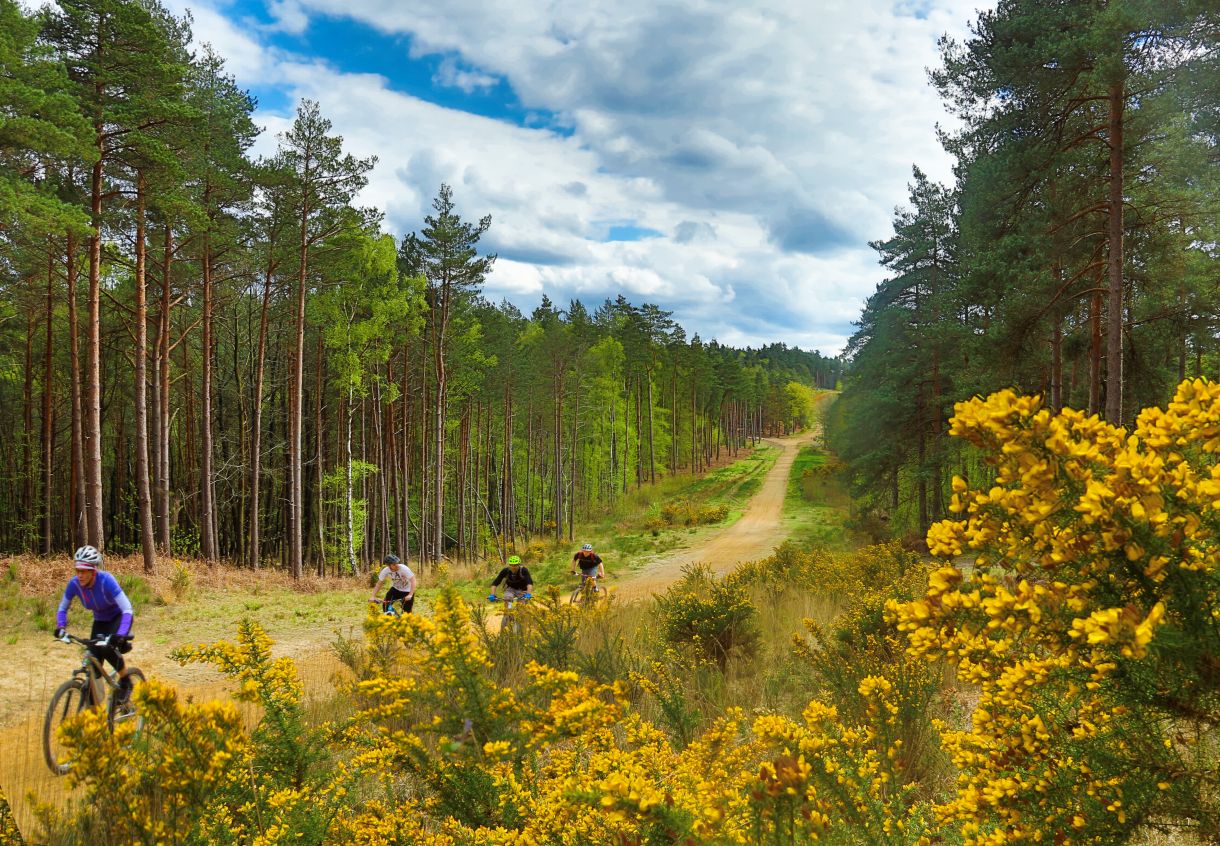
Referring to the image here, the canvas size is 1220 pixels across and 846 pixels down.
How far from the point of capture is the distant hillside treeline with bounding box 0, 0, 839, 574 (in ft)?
41.9

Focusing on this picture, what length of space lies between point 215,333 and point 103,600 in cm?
2496

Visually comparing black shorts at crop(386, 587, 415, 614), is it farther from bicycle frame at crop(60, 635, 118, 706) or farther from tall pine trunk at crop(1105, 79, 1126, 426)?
tall pine trunk at crop(1105, 79, 1126, 426)

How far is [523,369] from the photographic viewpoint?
3619 centimetres

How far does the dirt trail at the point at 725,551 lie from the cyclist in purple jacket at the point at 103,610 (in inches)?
266

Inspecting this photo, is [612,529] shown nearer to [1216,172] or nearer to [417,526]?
[417,526]

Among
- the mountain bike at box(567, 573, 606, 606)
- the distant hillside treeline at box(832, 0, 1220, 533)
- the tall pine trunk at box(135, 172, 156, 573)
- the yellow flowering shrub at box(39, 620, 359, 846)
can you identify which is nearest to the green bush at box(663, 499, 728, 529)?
the distant hillside treeline at box(832, 0, 1220, 533)

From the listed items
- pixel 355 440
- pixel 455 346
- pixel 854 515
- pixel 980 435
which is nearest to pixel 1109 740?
pixel 980 435

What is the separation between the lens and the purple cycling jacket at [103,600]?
6074mm

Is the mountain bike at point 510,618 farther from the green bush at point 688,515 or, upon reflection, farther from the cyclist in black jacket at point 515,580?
the green bush at point 688,515

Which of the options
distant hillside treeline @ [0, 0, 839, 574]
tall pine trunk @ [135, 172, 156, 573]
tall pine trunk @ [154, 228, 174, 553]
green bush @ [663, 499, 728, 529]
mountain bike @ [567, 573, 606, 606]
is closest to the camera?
mountain bike @ [567, 573, 606, 606]

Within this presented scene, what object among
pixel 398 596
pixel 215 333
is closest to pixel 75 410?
pixel 215 333

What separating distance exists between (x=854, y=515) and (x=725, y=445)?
56303 millimetres

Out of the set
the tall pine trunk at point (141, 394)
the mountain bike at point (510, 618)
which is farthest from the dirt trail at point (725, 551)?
the tall pine trunk at point (141, 394)

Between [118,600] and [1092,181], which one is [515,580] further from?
[1092,181]
